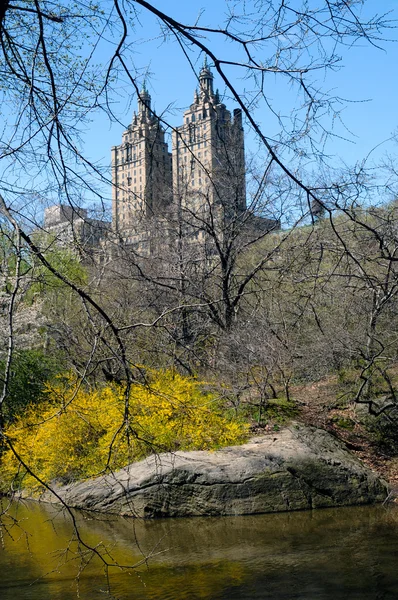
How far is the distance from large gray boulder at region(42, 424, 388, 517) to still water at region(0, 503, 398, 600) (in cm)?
35

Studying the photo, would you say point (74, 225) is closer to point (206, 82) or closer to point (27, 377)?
point (206, 82)

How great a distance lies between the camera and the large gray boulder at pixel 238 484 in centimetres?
1134

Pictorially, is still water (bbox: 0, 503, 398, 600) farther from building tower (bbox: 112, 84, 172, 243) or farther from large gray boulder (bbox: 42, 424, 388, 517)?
building tower (bbox: 112, 84, 172, 243)

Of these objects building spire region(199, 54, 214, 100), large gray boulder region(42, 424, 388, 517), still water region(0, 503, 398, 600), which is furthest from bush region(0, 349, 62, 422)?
building spire region(199, 54, 214, 100)

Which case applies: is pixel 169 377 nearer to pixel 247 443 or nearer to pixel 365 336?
pixel 247 443

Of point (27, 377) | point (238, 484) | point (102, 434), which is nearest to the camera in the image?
point (238, 484)

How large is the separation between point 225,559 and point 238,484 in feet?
9.66

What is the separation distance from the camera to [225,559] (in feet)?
27.8

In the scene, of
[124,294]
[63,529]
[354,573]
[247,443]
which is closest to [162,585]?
[354,573]

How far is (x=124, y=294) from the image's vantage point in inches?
649

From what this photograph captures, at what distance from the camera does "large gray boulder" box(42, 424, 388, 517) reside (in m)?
11.3

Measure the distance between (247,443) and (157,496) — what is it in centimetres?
Result: 212

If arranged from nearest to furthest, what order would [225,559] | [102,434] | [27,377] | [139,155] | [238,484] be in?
[139,155] < [225,559] < [238,484] < [102,434] < [27,377]

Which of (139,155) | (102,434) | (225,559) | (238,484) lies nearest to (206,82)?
(139,155)
